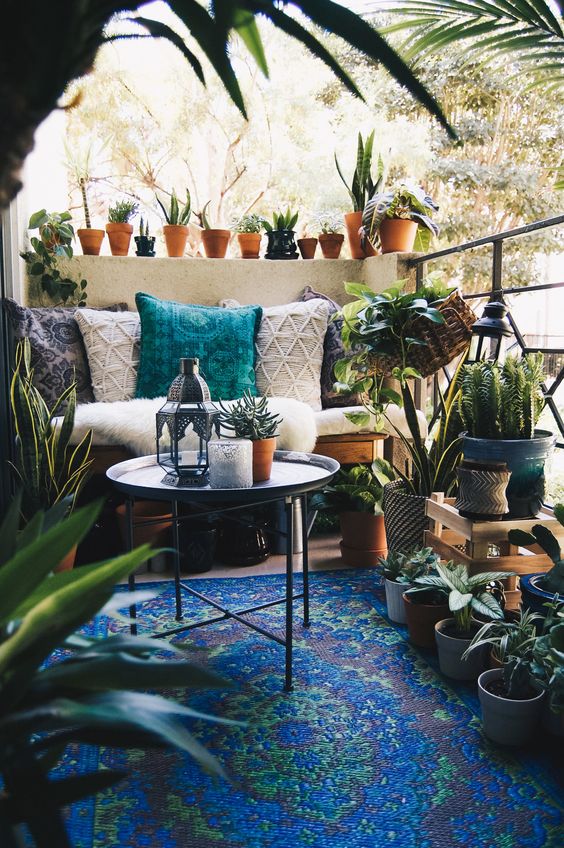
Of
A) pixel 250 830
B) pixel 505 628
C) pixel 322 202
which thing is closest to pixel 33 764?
pixel 250 830

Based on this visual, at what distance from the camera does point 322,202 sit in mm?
6984

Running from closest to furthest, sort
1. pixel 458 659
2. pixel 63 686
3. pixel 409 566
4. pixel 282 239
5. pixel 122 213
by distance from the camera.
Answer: pixel 63 686 → pixel 458 659 → pixel 409 566 → pixel 122 213 → pixel 282 239

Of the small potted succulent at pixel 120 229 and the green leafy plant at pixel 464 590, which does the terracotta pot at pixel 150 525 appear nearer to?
the green leafy plant at pixel 464 590

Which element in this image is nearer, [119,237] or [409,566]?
[409,566]

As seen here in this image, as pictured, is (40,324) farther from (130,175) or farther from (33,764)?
(130,175)

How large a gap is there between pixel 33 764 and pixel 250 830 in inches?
32.6

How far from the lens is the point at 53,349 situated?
3041mm

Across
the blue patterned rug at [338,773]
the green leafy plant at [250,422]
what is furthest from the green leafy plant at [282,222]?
the blue patterned rug at [338,773]

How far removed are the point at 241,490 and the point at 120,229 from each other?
7.48 ft

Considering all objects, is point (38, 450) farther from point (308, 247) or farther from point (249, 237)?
point (308, 247)

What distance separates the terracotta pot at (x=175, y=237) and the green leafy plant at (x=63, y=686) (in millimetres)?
3170

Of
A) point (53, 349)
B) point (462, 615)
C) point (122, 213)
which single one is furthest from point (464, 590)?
point (122, 213)

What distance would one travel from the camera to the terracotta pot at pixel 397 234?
10.5 ft

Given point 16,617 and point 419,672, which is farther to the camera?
point 419,672
